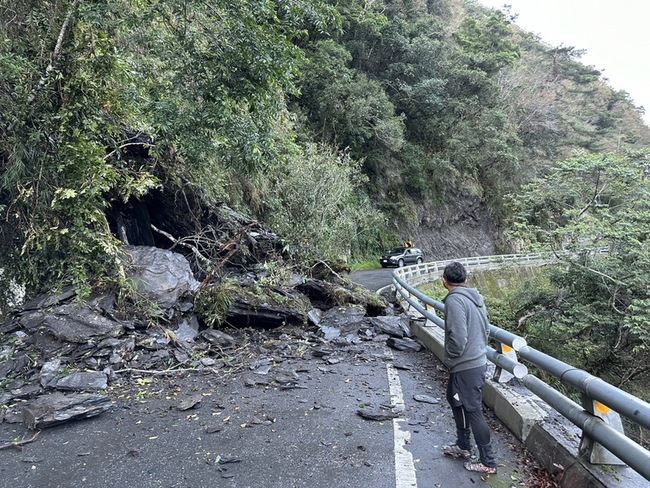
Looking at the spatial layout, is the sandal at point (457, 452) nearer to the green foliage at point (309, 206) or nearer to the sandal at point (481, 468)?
the sandal at point (481, 468)

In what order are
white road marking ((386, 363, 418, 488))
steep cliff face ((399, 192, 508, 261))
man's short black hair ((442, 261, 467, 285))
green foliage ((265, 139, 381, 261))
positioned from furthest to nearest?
steep cliff face ((399, 192, 508, 261)) < green foliage ((265, 139, 381, 261)) < man's short black hair ((442, 261, 467, 285)) < white road marking ((386, 363, 418, 488))

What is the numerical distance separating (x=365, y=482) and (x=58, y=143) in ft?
21.9

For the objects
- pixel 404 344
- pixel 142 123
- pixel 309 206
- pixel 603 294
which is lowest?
pixel 404 344

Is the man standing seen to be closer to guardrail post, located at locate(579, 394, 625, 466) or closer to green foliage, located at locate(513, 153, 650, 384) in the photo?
guardrail post, located at locate(579, 394, 625, 466)

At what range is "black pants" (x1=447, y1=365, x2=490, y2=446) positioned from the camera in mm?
3320

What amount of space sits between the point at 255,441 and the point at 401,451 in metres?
1.33

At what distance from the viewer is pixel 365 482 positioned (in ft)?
10.4

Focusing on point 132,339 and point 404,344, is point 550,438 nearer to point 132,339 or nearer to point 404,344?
point 404,344

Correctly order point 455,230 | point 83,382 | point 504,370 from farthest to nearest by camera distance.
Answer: point 455,230 → point 83,382 → point 504,370

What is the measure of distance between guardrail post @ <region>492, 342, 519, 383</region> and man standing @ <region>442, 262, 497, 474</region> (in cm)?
102

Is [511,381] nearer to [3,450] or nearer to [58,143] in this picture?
[3,450]

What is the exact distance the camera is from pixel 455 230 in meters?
36.4

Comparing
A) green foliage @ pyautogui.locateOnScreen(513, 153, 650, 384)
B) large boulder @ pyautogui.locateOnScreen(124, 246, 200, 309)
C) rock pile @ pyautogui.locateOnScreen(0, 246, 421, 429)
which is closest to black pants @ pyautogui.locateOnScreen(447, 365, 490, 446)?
rock pile @ pyautogui.locateOnScreen(0, 246, 421, 429)

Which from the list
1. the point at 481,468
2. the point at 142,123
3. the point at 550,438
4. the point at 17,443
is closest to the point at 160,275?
the point at 142,123
